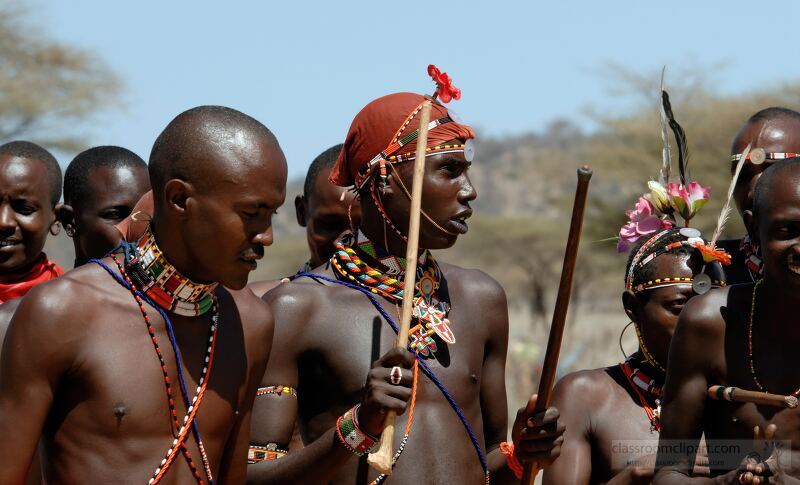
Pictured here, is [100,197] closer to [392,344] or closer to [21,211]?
[21,211]

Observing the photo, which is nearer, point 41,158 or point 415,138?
point 415,138

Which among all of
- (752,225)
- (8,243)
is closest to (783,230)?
(752,225)

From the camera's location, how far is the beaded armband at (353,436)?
149 inches

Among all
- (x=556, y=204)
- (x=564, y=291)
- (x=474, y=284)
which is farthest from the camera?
(x=556, y=204)

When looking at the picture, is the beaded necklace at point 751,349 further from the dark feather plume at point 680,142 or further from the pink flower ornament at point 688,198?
the dark feather plume at point 680,142

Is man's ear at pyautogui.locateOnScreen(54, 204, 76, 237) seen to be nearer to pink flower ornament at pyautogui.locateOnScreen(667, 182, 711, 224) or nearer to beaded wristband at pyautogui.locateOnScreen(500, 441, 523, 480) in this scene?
beaded wristband at pyautogui.locateOnScreen(500, 441, 523, 480)

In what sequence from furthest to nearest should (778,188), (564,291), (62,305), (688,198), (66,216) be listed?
(66,216), (688,198), (778,188), (564,291), (62,305)

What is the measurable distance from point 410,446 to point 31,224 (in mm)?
2241

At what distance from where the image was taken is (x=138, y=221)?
160 inches

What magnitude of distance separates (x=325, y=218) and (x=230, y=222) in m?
2.61

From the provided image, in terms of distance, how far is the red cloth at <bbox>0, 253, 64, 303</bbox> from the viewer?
5344 mm

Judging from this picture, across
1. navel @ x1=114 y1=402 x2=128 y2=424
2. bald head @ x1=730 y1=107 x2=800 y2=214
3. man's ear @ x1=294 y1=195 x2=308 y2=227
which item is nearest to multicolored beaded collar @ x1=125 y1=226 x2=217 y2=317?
navel @ x1=114 y1=402 x2=128 y2=424

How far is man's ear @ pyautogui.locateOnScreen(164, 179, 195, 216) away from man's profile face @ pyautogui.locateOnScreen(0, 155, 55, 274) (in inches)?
79.2

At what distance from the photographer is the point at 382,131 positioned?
14.6 feet
